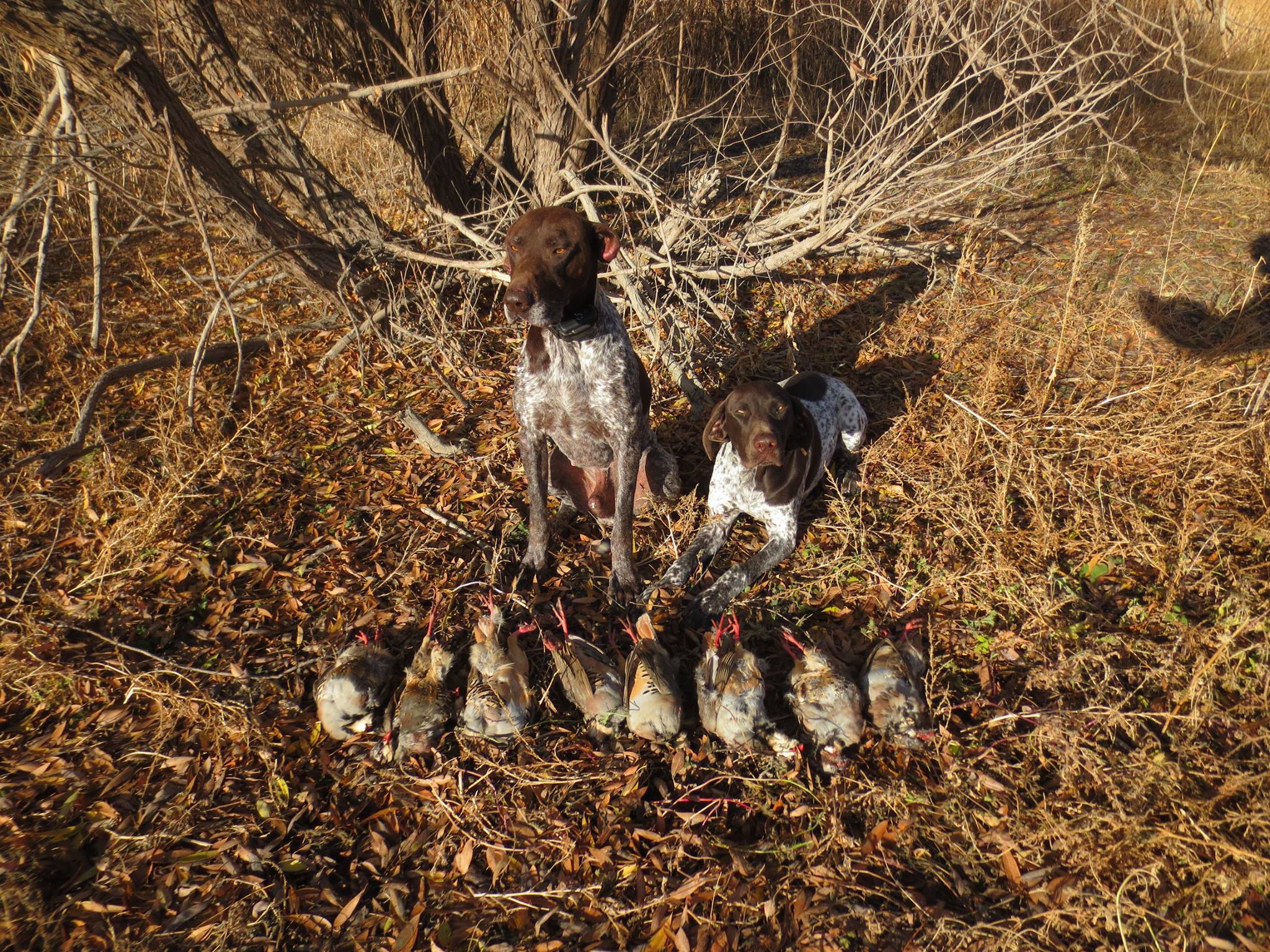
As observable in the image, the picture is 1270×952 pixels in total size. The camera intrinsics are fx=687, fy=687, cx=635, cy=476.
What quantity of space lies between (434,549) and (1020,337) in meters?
4.18

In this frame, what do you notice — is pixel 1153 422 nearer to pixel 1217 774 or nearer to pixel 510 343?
pixel 1217 774

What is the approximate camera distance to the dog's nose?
8.61 feet

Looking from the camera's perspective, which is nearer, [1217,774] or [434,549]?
[1217,774]

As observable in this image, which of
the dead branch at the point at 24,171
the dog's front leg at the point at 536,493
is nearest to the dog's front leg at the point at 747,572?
the dog's front leg at the point at 536,493

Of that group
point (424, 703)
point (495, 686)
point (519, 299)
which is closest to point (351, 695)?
point (424, 703)

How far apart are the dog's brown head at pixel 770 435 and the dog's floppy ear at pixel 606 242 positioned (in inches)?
35.8

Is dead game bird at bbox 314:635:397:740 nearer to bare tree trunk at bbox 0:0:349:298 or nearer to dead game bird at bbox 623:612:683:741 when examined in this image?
dead game bird at bbox 623:612:683:741

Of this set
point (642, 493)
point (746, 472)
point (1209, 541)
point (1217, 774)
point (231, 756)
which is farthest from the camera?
point (642, 493)

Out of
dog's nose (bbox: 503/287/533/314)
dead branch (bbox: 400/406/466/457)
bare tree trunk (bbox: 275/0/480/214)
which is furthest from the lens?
bare tree trunk (bbox: 275/0/480/214)

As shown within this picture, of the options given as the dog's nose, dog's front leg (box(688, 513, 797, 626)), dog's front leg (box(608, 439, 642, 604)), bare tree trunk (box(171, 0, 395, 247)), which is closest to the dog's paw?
dog's front leg (box(608, 439, 642, 604))

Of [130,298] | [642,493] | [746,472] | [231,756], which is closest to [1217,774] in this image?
[746,472]

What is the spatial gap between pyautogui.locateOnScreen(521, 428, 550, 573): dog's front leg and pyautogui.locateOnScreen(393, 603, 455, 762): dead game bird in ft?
2.52

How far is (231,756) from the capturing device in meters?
2.89

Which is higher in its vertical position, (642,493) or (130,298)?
(130,298)
